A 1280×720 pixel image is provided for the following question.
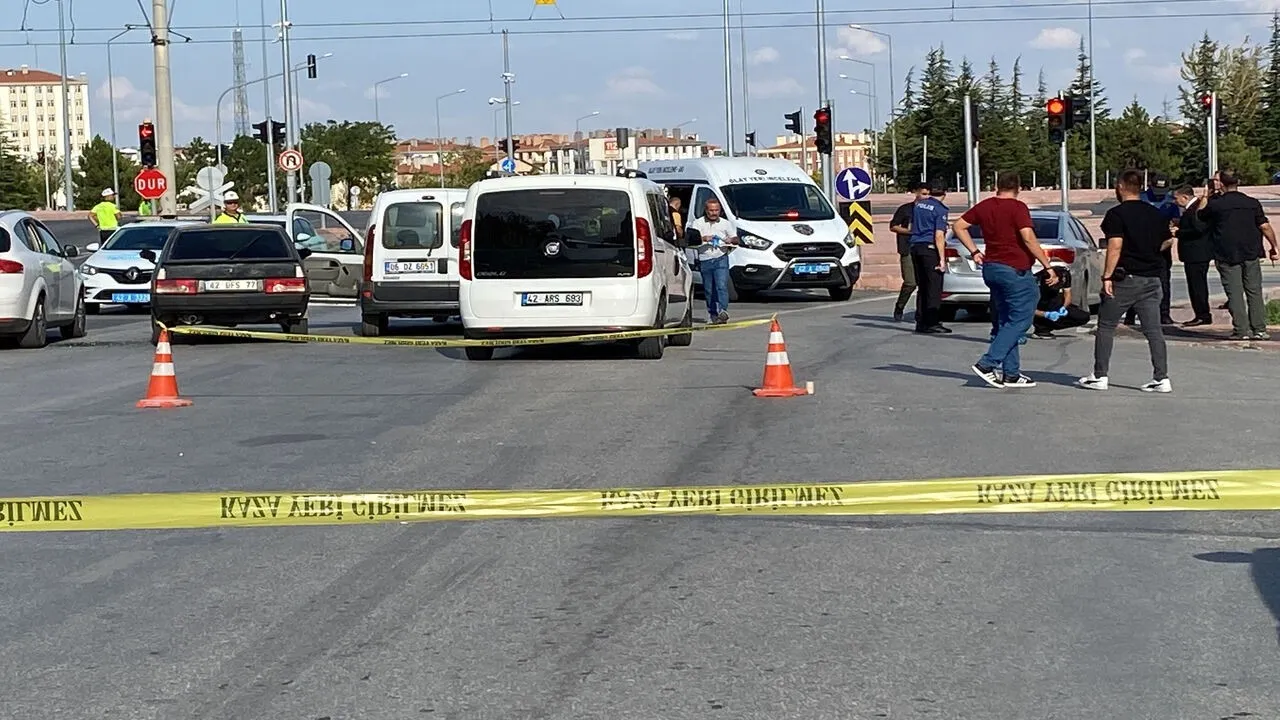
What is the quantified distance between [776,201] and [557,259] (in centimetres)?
1267

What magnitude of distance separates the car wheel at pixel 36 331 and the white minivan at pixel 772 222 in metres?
11.3

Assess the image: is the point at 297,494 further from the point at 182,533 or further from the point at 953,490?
the point at 953,490

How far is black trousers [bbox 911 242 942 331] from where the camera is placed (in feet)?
62.8

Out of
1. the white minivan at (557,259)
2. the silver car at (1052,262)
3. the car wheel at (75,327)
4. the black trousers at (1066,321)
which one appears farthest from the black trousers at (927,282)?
the car wheel at (75,327)

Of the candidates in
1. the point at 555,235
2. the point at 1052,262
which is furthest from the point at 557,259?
the point at 1052,262

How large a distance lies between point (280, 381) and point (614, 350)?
389cm

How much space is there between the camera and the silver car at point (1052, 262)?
67.2 feet

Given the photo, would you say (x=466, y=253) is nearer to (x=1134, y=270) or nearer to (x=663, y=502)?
(x=1134, y=270)

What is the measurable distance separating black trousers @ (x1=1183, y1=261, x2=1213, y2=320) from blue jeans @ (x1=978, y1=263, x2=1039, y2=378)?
6.01 m

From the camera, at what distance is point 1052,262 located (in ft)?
66.7

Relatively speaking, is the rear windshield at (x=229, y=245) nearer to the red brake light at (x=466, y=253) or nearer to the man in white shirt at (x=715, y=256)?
the red brake light at (x=466, y=253)

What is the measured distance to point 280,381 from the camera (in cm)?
1530

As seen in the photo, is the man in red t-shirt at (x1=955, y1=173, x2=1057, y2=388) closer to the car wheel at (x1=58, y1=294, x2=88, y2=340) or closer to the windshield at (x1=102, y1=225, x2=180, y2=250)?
the car wheel at (x1=58, y1=294, x2=88, y2=340)

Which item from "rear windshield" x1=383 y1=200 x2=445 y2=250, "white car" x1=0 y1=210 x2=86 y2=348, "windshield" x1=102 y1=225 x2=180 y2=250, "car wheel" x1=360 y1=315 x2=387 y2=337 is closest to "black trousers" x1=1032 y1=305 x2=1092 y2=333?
"rear windshield" x1=383 y1=200 x2=445 y2=250
